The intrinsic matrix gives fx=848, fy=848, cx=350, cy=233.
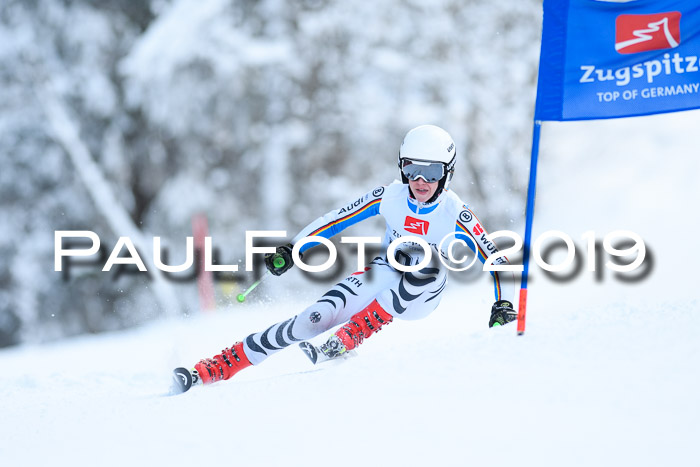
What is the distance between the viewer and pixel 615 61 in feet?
14.6

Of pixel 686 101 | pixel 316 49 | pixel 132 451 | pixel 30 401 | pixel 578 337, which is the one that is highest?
pixel 316 49

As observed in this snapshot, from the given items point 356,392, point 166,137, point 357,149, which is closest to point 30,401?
point 356,392

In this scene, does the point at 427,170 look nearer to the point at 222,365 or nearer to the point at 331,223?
the point at 331,223

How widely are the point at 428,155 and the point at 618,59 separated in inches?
43.7

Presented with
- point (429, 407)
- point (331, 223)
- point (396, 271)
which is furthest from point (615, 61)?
point (429, 407)

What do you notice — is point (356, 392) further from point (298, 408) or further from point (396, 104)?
point (396, 104)

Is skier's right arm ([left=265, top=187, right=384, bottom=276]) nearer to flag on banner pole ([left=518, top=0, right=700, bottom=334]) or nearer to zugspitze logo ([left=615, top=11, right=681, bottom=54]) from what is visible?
flag on banner pole ([left=518, top=0, right=700, bottom=334])

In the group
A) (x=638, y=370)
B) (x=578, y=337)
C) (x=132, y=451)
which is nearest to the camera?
(x=132, y=451)

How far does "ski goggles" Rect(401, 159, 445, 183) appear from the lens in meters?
4.55

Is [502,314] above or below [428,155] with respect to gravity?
below

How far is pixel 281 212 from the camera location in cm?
1458

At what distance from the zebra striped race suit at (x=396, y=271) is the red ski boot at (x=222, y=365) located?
0.05m

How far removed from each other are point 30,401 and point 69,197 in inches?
414

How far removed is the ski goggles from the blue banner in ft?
1.96
